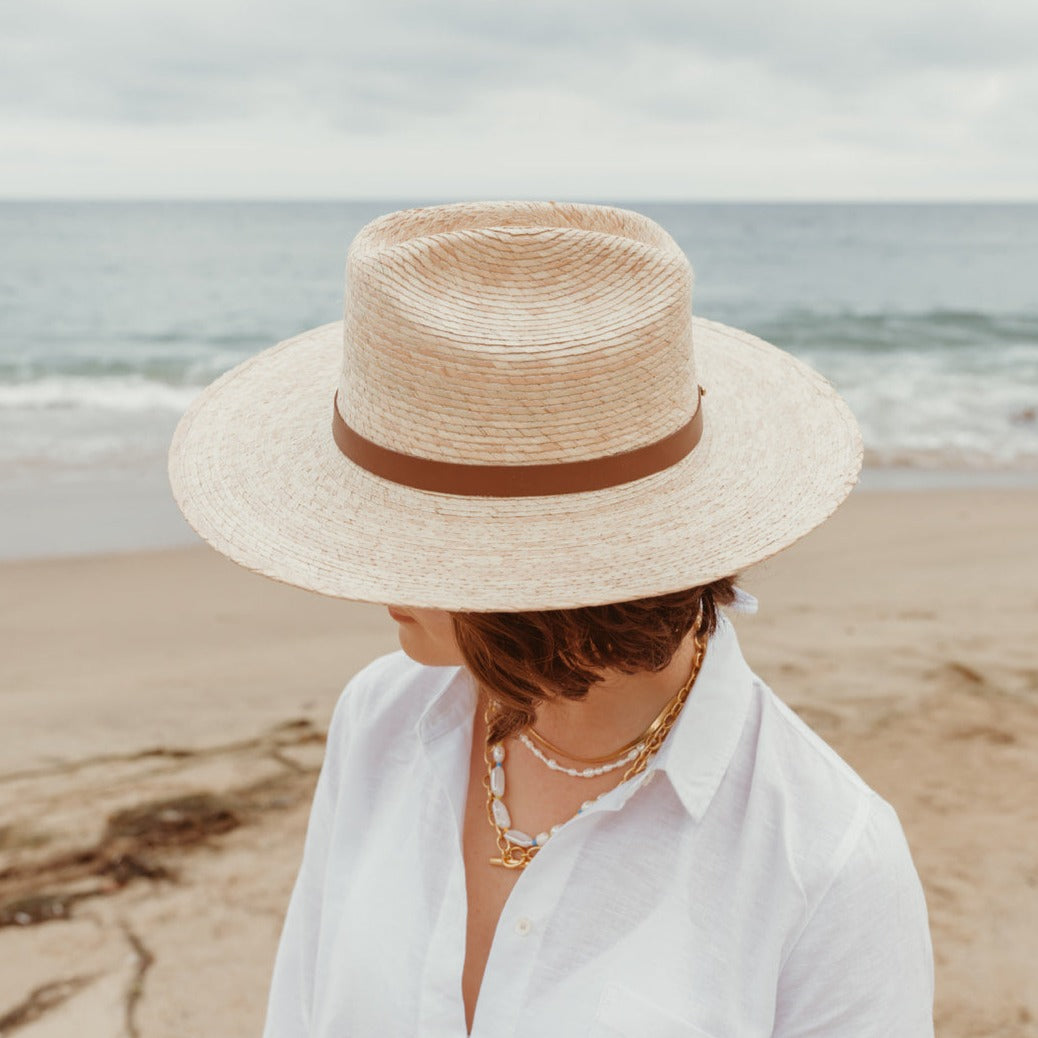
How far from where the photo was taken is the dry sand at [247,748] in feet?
9.76

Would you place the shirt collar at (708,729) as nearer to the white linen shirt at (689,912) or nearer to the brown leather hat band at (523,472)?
the white linen shirt at (689,912)

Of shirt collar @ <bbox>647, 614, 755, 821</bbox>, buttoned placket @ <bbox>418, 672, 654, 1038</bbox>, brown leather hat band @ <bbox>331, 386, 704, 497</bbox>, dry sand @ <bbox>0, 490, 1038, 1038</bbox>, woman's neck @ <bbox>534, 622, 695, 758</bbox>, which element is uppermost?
brown leather hat band @ <bbox>331, 386, 704, 497</bbox>

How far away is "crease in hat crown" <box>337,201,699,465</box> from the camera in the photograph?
1.16 meters

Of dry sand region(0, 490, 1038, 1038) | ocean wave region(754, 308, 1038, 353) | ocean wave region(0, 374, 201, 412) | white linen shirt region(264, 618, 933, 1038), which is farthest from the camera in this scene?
ocean wave region(754, 308, 1038, 353)

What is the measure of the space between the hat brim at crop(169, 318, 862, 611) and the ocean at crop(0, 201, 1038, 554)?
5786 millimetres

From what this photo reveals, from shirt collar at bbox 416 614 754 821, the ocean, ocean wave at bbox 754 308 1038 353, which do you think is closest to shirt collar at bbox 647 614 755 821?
shirt collar at bbox 416 614 754 821

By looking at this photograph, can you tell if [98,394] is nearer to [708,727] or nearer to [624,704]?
[624,704]

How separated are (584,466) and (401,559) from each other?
0.23 metres

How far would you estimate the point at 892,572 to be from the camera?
613cm

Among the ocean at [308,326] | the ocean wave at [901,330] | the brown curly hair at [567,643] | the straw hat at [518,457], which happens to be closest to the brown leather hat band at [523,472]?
the straw hat at [518,457]

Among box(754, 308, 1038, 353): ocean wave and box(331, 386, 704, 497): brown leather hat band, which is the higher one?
box(331, 386, 704, 497): brown leather hat band

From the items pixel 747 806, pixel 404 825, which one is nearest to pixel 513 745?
pixel 404 825

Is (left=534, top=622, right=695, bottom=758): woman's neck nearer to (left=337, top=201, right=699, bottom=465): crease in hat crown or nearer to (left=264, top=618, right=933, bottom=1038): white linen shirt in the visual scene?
(left=264, top=618, right=933, bottom=1038): white linen shirt

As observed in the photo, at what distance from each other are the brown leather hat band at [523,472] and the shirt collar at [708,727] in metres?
0.26
